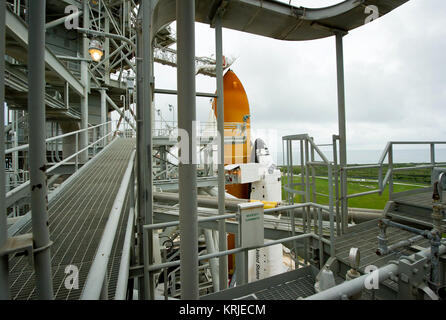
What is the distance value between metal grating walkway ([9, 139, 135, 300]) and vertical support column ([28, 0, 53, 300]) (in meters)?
0.66

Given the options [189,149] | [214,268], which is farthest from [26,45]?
[214,268]

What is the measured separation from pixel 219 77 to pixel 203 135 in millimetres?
6889

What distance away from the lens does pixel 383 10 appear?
3467 mm

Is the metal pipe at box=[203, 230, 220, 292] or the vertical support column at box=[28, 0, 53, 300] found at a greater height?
the vertical support column at box=[28, 0, 53, 300]

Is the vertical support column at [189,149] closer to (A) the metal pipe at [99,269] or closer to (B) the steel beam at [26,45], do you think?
(A) the metal pipe at [99,269]

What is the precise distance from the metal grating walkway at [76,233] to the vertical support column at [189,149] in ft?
3.09

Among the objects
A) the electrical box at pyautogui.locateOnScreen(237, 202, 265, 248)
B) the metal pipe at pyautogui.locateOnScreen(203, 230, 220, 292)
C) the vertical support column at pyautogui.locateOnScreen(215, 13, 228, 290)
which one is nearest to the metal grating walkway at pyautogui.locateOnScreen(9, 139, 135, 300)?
the electrical box at pyautogui.locateOnScreen(237, 202, 265, 248)

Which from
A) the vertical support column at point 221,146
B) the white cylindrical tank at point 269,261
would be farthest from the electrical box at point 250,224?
the white cylindrical tank at point 269,261

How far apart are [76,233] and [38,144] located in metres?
1.92

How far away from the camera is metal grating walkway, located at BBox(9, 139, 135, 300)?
5.44ft

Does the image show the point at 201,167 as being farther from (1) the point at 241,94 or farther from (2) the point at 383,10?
(2) the point at 383,10

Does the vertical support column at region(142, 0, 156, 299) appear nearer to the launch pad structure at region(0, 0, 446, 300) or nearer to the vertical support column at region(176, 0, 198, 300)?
the launch pad structure at region(0, 0, 446, 300)
